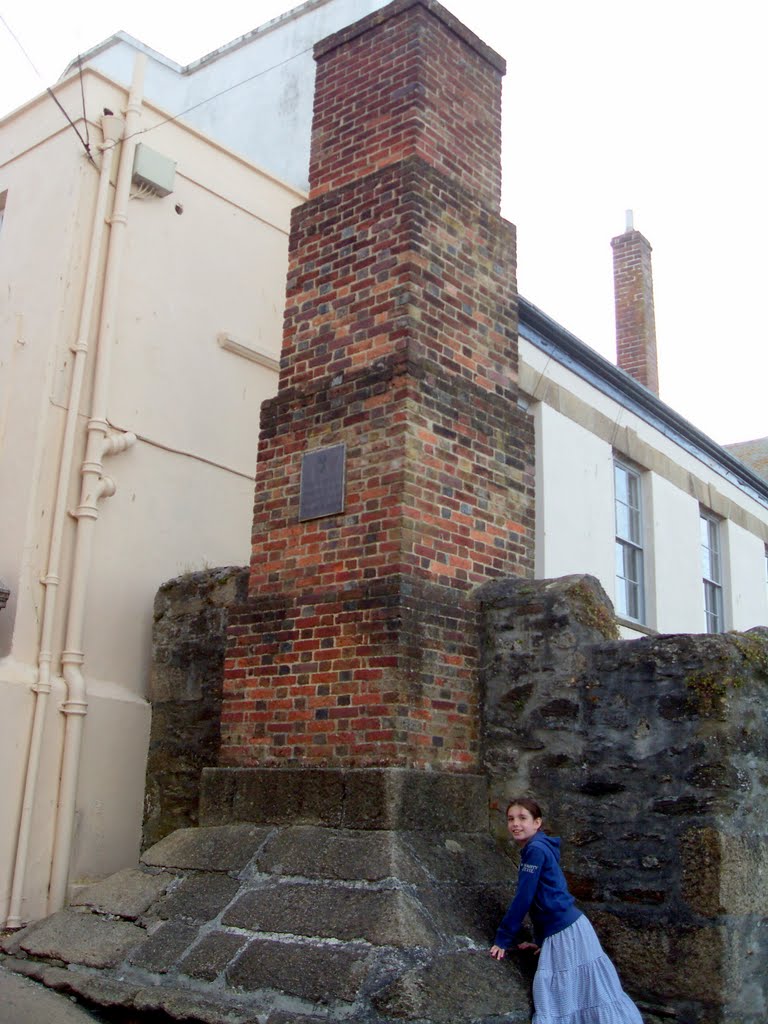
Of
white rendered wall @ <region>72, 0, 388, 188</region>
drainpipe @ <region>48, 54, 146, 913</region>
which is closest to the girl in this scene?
drainpipe @ <region>48, 54, 146, 913</region>

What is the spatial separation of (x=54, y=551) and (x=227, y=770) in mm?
2162

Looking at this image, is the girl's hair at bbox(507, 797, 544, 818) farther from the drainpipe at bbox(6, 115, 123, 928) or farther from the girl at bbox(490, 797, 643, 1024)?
the drainpipe at bbox(6, 115, 123, 928)

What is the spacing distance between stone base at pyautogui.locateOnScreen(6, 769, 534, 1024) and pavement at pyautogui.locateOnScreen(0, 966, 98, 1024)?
0.25 feet

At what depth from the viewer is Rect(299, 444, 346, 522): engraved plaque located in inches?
256

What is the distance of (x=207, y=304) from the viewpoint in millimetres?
9297

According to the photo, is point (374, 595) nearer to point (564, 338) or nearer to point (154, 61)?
point (564, 338)

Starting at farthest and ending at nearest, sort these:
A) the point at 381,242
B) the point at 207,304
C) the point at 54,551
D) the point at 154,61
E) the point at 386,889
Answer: the point at 154,61 < the point at 207,304 < the point at 54,551 < the point at 381,242 < the point at 386,889

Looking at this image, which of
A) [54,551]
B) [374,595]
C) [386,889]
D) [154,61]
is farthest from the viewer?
[154,61]

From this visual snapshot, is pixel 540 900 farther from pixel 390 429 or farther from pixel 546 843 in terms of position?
pixel 390 429

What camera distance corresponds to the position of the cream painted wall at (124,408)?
7375 mm

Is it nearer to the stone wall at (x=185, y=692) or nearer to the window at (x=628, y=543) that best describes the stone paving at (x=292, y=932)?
the stone wall at (x=185, y=692)

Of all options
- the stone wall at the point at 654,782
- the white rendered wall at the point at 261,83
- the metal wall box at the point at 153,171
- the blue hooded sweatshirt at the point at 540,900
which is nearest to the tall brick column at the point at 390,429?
the stone wall at the point at 654,782

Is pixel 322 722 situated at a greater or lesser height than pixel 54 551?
lesser

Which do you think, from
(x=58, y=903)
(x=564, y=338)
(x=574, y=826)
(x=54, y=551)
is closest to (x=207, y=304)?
(x=54, y=551)
